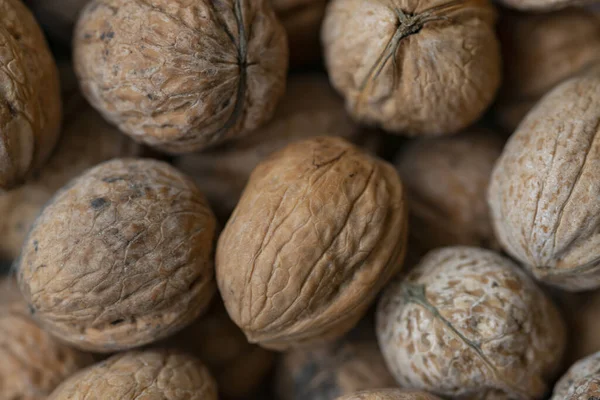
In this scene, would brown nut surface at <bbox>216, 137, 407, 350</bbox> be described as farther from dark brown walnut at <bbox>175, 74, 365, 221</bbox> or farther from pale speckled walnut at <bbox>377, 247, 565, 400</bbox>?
dark brown walnut at <bbox>175, 74, 365, 221</bbox>

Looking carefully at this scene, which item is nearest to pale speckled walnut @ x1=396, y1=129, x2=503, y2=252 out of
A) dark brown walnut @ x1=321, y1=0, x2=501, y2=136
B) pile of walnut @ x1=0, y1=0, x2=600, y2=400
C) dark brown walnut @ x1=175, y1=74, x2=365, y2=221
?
pile of walnut @ x1=0, y1=0, x2=600, y2=400

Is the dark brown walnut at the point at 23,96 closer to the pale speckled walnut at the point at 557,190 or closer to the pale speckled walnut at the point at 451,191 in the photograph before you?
the pale speckled walnut at the point at 451,191

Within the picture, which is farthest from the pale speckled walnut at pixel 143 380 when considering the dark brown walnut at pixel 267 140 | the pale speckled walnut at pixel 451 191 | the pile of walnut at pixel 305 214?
the pale speckled walnut at pixel 451 191

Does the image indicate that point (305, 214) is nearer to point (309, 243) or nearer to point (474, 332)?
point (309, 243)

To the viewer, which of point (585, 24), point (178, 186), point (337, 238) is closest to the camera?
point (337, 238)

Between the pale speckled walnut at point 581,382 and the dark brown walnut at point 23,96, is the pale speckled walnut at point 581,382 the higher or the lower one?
the lower one

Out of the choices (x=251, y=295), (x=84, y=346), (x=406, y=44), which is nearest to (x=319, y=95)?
(x=406, y=44)

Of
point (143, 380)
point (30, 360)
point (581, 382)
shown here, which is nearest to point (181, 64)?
point (143, 380)

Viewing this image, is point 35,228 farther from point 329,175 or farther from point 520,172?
point 520,172
